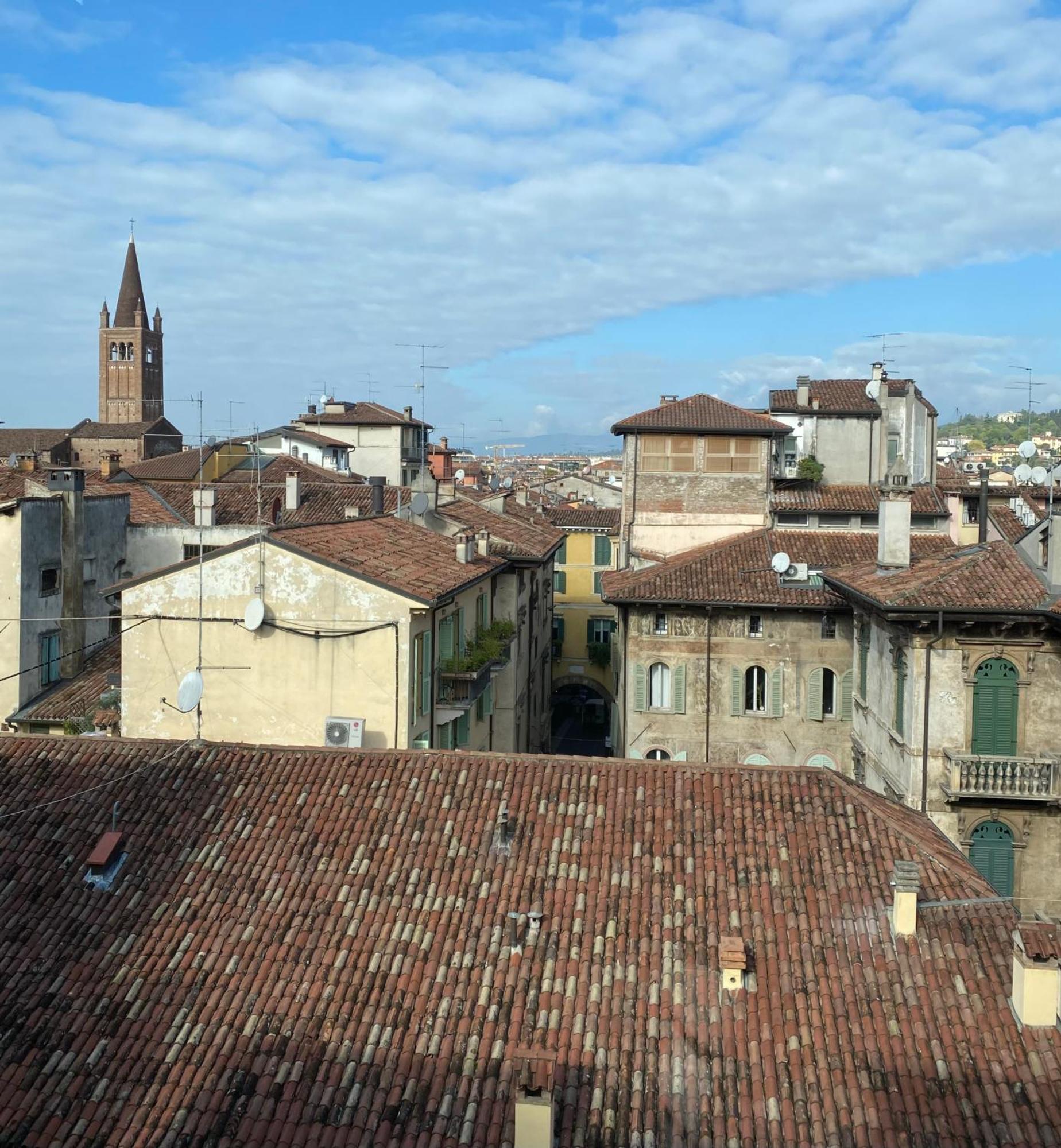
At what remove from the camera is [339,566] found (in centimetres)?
2089

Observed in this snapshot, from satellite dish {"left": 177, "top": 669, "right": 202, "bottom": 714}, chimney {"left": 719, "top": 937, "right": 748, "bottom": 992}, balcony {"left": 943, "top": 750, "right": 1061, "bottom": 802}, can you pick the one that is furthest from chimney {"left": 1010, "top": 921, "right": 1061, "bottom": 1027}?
satellite dish {"left": 177, "top": 669, "right": 202, "bottom": 714}

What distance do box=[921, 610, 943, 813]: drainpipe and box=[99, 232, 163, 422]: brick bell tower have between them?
124 metres

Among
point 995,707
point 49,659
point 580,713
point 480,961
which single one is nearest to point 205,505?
point 49,659

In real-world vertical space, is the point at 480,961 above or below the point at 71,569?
below

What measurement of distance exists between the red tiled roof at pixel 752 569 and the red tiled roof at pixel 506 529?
2.70m

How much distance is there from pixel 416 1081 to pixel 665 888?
3.70 metres

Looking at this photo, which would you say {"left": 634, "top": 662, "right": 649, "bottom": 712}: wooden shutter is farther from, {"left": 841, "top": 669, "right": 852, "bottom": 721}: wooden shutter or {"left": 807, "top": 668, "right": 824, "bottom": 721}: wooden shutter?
{"left": 841, "top": 669, "right": 852, "bottom": 721}: wooden shutter

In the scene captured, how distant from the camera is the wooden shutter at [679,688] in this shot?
98.0 feet

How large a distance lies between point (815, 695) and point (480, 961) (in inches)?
734

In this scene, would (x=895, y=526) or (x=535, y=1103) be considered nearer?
(x=535, y=1103)

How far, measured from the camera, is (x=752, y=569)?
102ft

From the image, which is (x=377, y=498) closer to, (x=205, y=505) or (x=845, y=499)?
(x=205, y=505)

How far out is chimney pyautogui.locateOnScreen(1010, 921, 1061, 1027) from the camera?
36.8 feet

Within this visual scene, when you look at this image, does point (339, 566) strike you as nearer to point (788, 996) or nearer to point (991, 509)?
point (788, 996)
